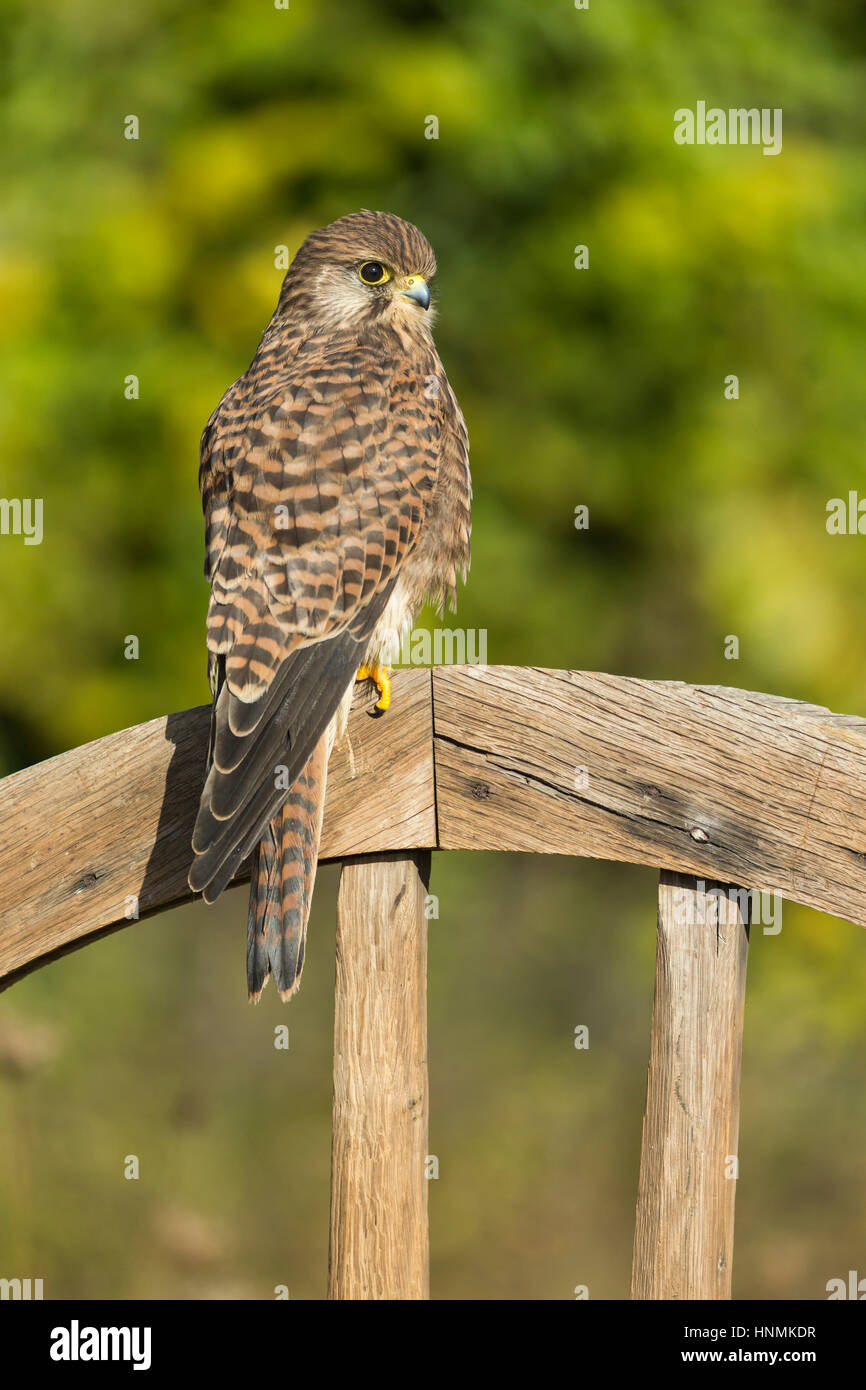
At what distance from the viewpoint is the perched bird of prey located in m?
1.88

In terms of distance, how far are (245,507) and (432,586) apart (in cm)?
42

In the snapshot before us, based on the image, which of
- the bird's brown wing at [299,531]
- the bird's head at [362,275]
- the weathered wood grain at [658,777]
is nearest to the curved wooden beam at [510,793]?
the weathered wood grain at [658,777]

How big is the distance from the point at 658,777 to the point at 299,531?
883mm

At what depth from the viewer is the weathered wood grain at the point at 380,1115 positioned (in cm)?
183

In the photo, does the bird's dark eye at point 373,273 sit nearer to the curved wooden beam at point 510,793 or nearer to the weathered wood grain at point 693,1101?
the curved wooden beam at point 510,793

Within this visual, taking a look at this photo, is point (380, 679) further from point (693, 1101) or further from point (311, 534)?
point (693, 1101)

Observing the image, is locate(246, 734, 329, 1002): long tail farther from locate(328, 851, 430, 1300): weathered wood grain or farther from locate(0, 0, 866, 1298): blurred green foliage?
locate(0, 0, 866, 1298): blurred green foliage

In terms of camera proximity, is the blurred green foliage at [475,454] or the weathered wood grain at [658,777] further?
the blurred green foliage at [475,454]

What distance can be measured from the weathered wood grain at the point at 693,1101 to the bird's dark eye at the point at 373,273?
5.64ft

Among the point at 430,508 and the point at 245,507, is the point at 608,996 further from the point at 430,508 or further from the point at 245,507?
the point at 245,507

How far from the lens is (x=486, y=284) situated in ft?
12.9

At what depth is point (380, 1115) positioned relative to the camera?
6.00 feet

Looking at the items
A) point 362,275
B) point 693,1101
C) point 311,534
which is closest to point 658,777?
point 693,1101

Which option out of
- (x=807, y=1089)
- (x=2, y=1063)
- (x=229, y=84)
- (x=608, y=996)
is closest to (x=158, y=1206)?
(x=2, y=1063)
